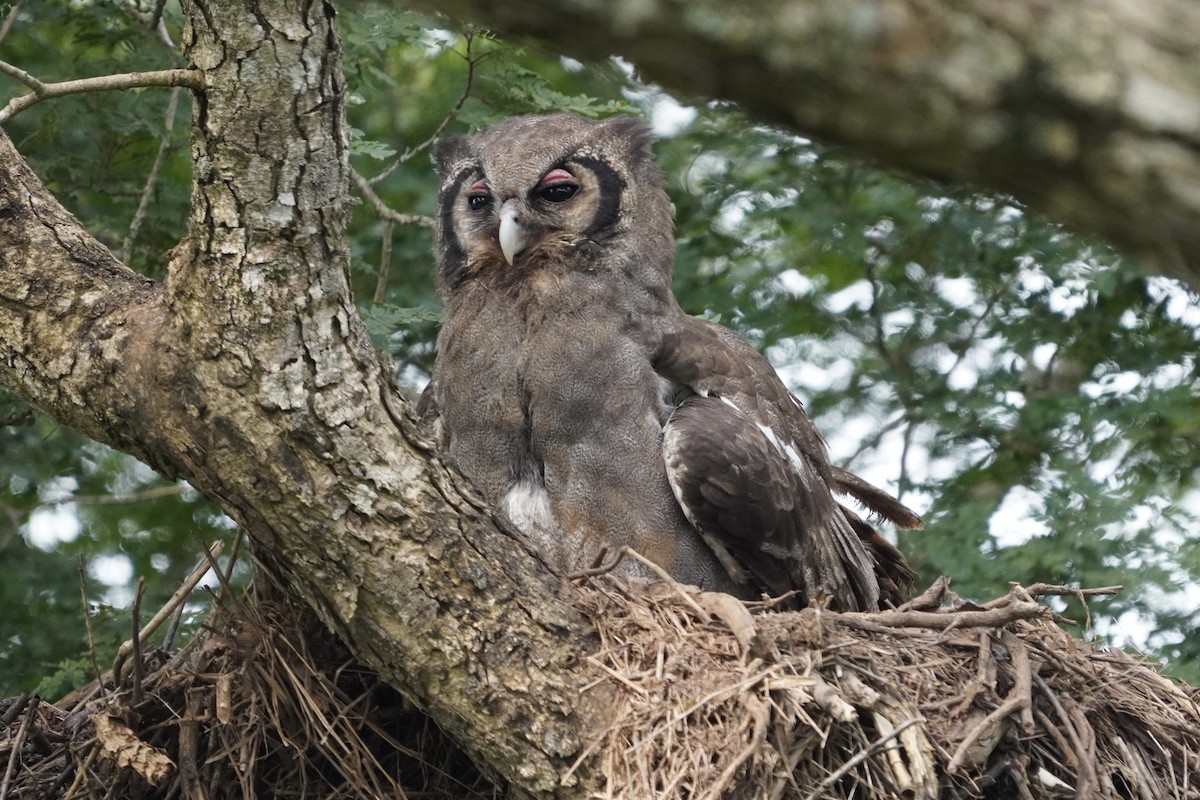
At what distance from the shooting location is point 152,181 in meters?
5.16

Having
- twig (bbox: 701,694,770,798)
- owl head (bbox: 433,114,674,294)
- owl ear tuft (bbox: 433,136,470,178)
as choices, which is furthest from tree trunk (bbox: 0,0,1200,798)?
owl ear tuft (bbox: 433,136,470,178)

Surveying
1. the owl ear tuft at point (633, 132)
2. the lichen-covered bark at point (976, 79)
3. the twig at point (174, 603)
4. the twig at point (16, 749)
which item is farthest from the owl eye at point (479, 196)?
the lichen-covered bark at point (976, 79)

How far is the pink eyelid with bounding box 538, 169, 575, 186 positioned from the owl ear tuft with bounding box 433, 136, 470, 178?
1.36ft

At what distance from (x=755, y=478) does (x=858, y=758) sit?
4.19ft

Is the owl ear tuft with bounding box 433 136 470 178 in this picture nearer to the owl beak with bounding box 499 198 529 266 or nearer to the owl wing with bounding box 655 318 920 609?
the owl beak with bounding box 499 198 529 266

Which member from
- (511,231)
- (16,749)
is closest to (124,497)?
(16,749)

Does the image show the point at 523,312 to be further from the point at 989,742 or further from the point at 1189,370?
the point at 1189,370

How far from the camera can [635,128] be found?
199 inches

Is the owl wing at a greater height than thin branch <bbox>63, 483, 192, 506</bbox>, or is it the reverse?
the owl wing

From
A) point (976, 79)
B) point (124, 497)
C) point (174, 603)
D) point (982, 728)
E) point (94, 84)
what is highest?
point (976, 79)

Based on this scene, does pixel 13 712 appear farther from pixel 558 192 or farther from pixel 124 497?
pixel 558 192

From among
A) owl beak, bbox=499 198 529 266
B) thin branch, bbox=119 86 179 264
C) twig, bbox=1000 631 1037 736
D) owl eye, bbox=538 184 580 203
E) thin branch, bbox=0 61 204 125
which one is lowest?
twig, bbox=1000 631 1037 736

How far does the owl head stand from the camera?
4.66 metres

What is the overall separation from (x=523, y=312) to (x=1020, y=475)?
294cm
